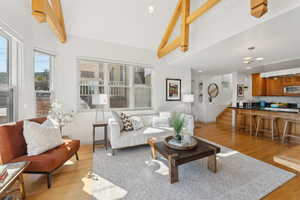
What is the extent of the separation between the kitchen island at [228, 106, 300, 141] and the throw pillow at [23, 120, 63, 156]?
18.3 feet

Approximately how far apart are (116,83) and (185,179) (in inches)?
125

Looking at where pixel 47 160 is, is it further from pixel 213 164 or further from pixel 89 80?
pixel 213 164

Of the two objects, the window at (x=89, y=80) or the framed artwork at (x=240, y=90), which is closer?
the window at (x=89, y=80)

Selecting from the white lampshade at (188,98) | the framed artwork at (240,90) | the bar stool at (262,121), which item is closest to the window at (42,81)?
the white lampshade at (188,98)

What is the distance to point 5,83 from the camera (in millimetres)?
2174

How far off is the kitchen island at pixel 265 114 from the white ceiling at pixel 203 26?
1591mm

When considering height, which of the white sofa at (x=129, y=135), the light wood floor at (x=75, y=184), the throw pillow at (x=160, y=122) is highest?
the throw pillow at (x=160, y=122)

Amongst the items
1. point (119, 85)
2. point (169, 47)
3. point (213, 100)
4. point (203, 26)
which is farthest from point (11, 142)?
point (213, 100)

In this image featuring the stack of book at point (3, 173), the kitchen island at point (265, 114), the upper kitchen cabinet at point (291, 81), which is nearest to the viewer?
the stack of book at point (3, 173)

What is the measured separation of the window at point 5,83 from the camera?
2109 millimetres

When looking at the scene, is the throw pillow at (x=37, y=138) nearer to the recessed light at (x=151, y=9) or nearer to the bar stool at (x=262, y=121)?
the recessed light at (x=151, y=9)

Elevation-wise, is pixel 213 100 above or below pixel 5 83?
below

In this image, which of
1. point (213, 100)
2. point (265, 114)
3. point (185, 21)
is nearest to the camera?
point (185, 21)

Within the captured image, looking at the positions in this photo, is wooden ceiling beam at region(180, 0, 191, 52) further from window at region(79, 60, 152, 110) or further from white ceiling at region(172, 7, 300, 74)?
window at region(79, 60, 152, 110)
